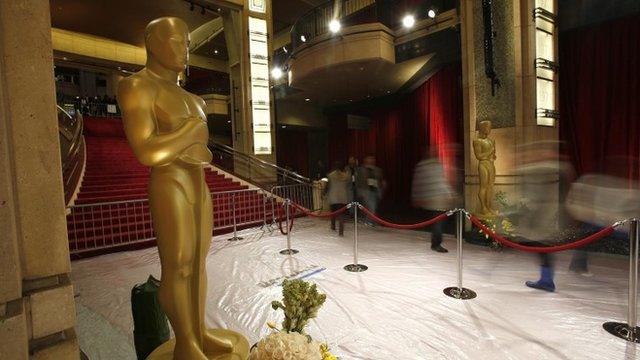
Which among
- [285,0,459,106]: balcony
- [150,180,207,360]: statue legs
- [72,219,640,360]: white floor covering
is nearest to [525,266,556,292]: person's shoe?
[72,219,640,360]: white floor covering

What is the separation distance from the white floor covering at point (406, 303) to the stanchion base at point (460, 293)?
9 centimetres

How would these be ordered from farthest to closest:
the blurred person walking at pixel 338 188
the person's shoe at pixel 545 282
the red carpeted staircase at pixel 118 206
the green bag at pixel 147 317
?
the blurred person walking at pixel 338 188, the red carpeted staircase at pixel 118 206, the person's shoe at pixel 545 282, the green bag at pixel 147 317

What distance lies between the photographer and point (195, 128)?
1.74m

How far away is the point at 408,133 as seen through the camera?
12141mm

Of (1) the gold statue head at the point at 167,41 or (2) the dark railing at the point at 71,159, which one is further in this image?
(2) the dark railing at the point at 71,159

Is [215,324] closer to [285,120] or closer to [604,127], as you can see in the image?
[604,127]

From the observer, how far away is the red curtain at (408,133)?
387 inches

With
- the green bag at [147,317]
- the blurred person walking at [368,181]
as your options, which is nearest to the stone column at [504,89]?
the blurred person walking at [368,181]

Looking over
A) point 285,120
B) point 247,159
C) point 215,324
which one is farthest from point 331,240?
point 285,120

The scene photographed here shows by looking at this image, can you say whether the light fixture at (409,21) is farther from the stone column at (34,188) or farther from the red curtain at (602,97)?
the stone column at (34,188)

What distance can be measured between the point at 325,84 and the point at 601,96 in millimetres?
7372

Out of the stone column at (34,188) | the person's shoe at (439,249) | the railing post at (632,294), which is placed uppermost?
the stone column at (34,188)

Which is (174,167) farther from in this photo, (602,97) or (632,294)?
(602,97)

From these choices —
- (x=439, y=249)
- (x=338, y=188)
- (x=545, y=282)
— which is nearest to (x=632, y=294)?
(x=545, y=282)
